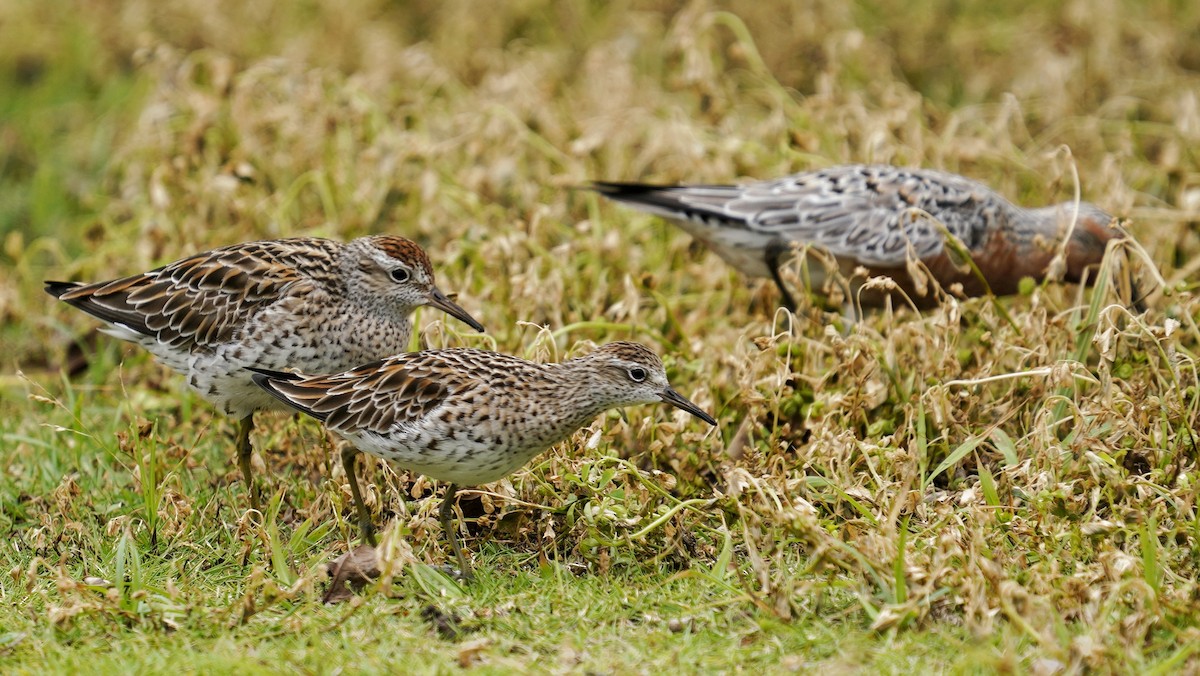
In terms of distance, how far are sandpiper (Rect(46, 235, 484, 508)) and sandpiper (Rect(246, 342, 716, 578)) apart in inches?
10.7

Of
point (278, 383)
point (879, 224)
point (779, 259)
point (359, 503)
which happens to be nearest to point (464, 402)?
point (359, 503)

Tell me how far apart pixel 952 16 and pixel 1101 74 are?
1.88 m

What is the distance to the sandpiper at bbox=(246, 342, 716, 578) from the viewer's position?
5.46 m

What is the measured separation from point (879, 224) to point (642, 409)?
6.11ft

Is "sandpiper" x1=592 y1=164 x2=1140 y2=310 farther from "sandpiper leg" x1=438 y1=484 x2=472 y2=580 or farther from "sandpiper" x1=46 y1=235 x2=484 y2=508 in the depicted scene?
"sandpiper leg" x1=438 y1=484 x2=472 y2=580

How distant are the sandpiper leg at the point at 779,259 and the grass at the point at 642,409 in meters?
0.19

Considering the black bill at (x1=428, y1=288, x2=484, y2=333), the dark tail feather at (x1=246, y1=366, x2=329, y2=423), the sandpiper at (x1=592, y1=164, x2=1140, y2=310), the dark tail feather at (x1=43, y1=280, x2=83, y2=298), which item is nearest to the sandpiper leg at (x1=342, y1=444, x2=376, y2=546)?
the dark tail feather at (x1=246, y1=366, x2=329, y2=423)

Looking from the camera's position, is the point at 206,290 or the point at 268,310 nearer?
the point at 268,310

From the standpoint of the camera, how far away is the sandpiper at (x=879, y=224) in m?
7.61

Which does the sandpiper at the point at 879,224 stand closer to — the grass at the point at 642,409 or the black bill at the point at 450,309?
the grass at the point at 642,409

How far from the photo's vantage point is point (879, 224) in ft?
25.3

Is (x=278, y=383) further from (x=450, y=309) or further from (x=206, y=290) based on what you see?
(x=450, y=309)

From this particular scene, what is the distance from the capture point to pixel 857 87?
10883 millimetres

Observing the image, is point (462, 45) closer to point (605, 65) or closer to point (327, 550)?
point (605, 65)
